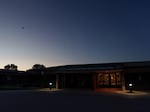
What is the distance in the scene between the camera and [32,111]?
10914 millimetres

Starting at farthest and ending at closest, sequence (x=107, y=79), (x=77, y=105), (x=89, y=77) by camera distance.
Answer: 1. (x=89, y=77)
2. (x=107, y=79)
3. (x=77, y=105)

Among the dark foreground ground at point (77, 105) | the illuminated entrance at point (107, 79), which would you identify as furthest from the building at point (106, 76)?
the dark foreground ground at point (77, 105)

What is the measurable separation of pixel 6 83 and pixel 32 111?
27.2 metres

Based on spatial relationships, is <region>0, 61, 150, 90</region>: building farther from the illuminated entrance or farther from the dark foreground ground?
the dark foreground ground

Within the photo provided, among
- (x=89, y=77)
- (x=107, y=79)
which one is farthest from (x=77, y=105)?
(x=89, y=77)

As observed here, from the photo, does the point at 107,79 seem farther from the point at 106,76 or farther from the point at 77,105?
the point at 77,105

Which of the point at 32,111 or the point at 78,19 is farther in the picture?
the point at 78,19

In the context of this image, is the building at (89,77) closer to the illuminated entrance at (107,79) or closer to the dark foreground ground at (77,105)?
the illuminated entrance at (107,79)

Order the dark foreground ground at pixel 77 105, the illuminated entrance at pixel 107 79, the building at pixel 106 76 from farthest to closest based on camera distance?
the illuminated entrance at pixel 107 79 < the building at pixel 106 76 < the dark foreground ground at pixel 77 105

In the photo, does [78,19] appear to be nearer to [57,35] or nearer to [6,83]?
[57,35]

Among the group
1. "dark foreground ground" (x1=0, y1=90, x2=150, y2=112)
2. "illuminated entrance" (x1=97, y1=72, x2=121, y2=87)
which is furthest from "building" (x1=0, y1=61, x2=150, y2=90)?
"dark foreground ground" (x1=0, y1=90, x2=150, y2=112)

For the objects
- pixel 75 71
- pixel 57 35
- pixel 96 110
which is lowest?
pixel 96 110

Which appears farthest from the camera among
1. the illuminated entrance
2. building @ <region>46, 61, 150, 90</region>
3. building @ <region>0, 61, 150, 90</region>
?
the illuminated entrance

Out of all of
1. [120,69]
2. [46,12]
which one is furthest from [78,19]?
[120,69]
